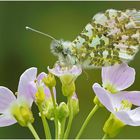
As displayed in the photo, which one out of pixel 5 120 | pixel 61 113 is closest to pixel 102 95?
pixel 61 113

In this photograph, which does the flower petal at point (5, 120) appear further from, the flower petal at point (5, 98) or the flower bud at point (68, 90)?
the flower bud at point (68, 90)

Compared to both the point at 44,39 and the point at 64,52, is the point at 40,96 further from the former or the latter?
the point at 44,39

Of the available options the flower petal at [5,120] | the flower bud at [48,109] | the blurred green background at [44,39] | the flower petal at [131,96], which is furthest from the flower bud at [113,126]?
the blurred green background at [44,39]

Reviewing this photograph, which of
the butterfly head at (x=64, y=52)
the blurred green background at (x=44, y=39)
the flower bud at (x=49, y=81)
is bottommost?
the blurred green background at (x=44, y=39)

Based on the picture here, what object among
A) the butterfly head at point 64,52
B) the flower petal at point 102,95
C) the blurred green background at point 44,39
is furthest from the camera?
the blurred green background at point 44,39

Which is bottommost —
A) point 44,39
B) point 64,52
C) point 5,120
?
point 44,39

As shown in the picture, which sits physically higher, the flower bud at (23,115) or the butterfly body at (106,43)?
the butterfly body at (106,43)
